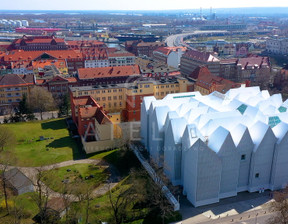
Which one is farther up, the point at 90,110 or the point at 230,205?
the point at 90,110

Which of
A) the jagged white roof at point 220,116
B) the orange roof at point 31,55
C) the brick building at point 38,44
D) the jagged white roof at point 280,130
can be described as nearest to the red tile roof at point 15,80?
the orange roof at point 31,55

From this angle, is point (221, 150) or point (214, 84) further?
point (214, 84)

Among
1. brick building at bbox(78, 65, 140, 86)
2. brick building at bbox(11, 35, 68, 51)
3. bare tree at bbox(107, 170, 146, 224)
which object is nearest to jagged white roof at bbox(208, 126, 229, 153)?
bare tree at bbox(107, 170, 146, 224)

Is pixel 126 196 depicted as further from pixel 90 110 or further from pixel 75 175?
pixel 90 110

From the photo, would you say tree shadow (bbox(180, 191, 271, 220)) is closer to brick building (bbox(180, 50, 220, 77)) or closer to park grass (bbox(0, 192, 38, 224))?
park grass (bbox(0, 192, 38, 224))

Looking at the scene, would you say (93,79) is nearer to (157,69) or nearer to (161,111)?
(157,69)

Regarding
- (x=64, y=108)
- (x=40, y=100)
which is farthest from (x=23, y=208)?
(x=40, y=100)
